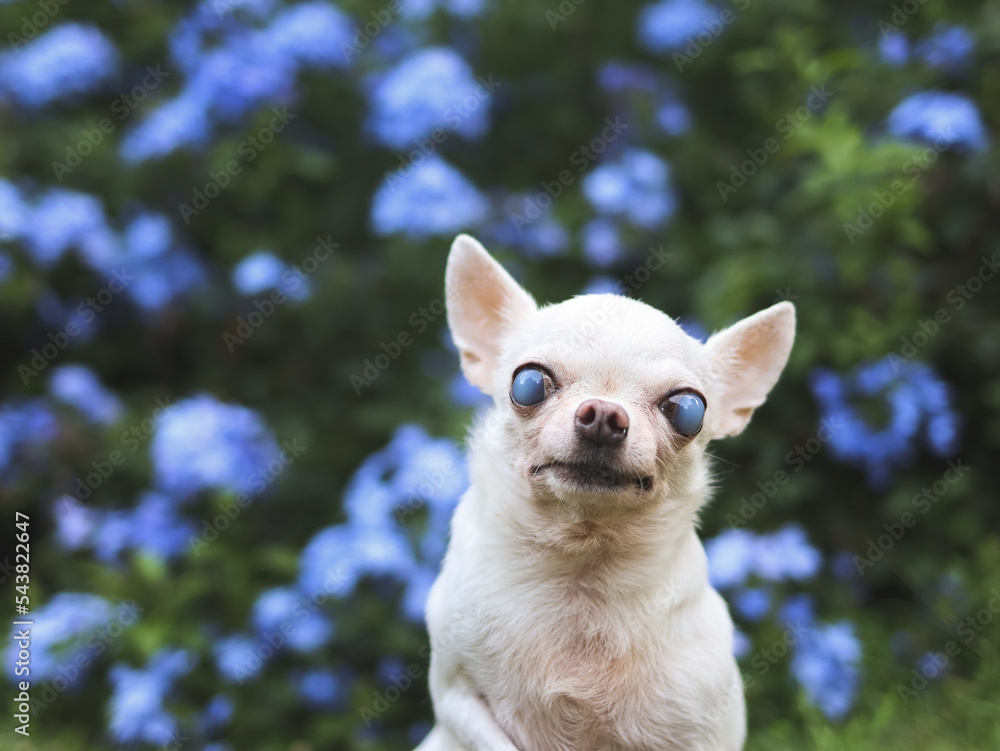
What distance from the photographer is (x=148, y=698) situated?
3891mm

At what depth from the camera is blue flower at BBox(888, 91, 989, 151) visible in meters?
4.27

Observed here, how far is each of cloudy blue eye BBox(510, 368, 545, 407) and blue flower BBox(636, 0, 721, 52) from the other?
345 cm

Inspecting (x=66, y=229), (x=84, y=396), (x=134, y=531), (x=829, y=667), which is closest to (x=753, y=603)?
(x=829, y=667)

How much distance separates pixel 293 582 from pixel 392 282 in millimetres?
1799

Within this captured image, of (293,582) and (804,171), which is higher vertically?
(804,171)

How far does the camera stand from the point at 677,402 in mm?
2285

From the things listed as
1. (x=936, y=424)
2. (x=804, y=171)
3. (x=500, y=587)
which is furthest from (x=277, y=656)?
(x=804, y=171)

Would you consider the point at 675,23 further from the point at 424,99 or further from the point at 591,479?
the point at 591,479

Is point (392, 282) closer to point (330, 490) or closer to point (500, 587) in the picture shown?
point (330, 490)

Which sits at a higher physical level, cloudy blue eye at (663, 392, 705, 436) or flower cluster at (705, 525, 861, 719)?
cloudy blue eye at (663, 392, 705, 436)

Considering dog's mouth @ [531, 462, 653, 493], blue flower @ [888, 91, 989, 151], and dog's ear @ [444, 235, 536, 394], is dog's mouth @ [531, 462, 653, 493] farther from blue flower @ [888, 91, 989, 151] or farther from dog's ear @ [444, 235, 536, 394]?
blue flower @ [888, 91, 989, 151]

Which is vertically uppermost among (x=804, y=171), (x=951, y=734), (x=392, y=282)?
(x=804, y=171)

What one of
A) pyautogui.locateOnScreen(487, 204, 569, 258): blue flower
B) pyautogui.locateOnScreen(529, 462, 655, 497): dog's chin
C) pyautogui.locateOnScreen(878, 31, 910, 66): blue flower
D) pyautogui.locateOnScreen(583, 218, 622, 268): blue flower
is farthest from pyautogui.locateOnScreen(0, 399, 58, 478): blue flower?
pyautogui.locateOnScreen(878, 31, 910, 66): blue flower

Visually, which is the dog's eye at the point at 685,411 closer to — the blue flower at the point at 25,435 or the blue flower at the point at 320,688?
the blue flower at the point at 320,688
